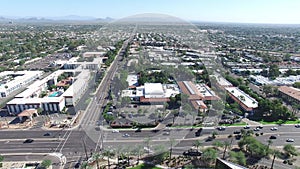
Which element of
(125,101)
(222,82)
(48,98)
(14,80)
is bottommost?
(48,98)

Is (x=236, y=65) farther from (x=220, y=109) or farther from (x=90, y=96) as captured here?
(x=90, y=96)

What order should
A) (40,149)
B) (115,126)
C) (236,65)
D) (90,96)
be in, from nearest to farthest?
(40,149) < (115,126) < (90,96) < (236,65)

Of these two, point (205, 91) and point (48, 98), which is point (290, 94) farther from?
point (48, 98)

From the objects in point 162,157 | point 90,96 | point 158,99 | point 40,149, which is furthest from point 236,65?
point 40,149

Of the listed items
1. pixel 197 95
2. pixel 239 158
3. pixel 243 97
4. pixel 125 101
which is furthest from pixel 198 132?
pixel 243 97

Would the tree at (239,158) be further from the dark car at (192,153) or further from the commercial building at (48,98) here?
the commercial building at (48,98)

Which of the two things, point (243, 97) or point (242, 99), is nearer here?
point (242, 99)

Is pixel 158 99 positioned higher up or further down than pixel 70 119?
higher up
